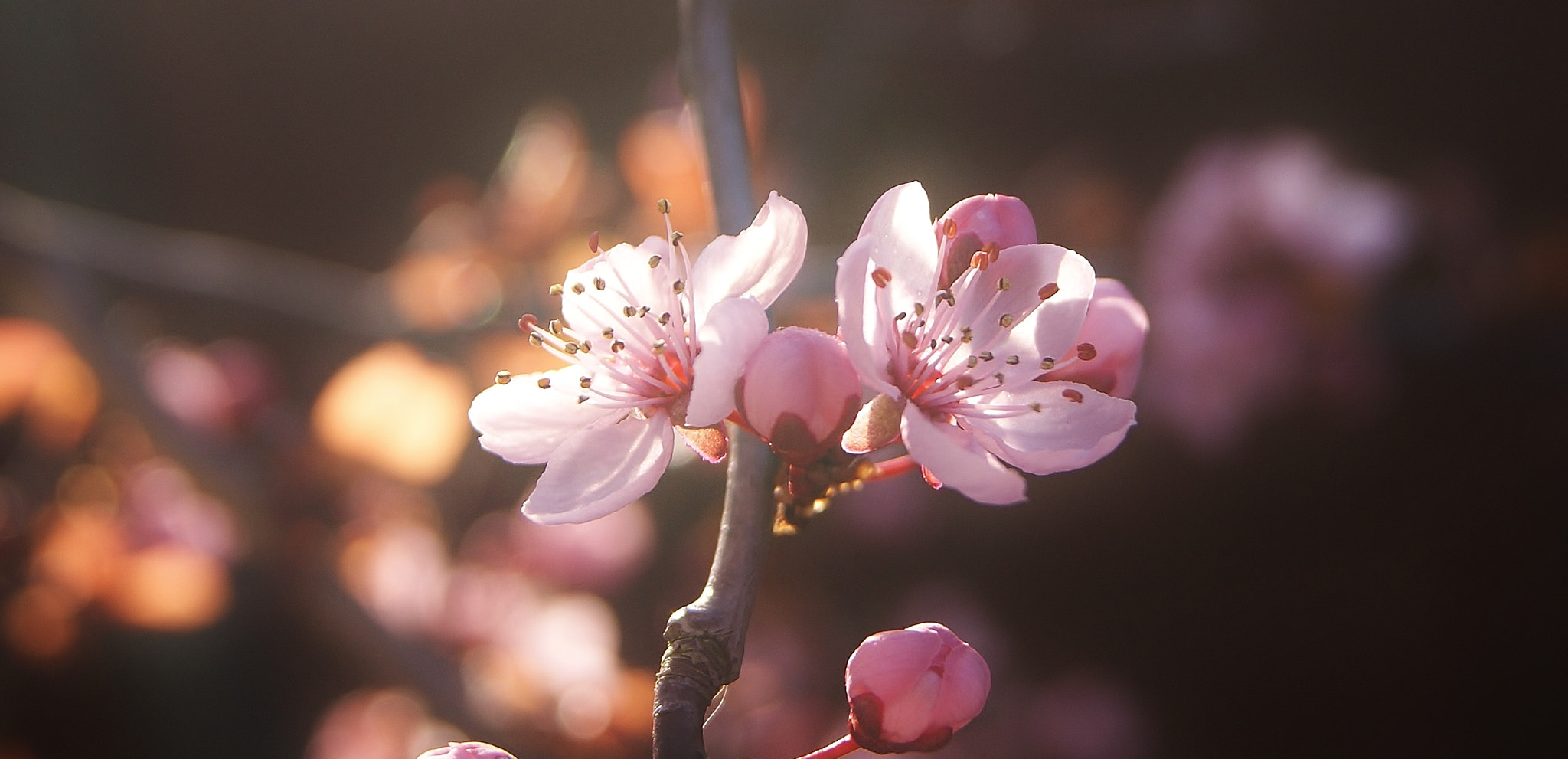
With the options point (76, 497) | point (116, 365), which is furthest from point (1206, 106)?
point (76, 497)

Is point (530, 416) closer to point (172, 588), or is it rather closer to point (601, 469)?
point (601, 469)

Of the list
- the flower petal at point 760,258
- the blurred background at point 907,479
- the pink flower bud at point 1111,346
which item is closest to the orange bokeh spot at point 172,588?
the blurred background at point 907,479

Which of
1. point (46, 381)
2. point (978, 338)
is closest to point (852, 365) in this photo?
point (978, 338)

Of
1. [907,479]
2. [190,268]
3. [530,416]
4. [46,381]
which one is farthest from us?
[907,479]

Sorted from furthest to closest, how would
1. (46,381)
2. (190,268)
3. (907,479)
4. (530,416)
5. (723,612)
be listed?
(907,479), (46,381), (190,268), (530,416), (723,612)

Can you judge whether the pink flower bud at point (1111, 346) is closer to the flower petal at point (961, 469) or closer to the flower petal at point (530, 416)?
the flower petal at point (961, 469)

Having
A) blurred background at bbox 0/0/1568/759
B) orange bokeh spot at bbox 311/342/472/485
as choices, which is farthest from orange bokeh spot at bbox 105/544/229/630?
orange bokeh spot at bbox 311/342/472/485
